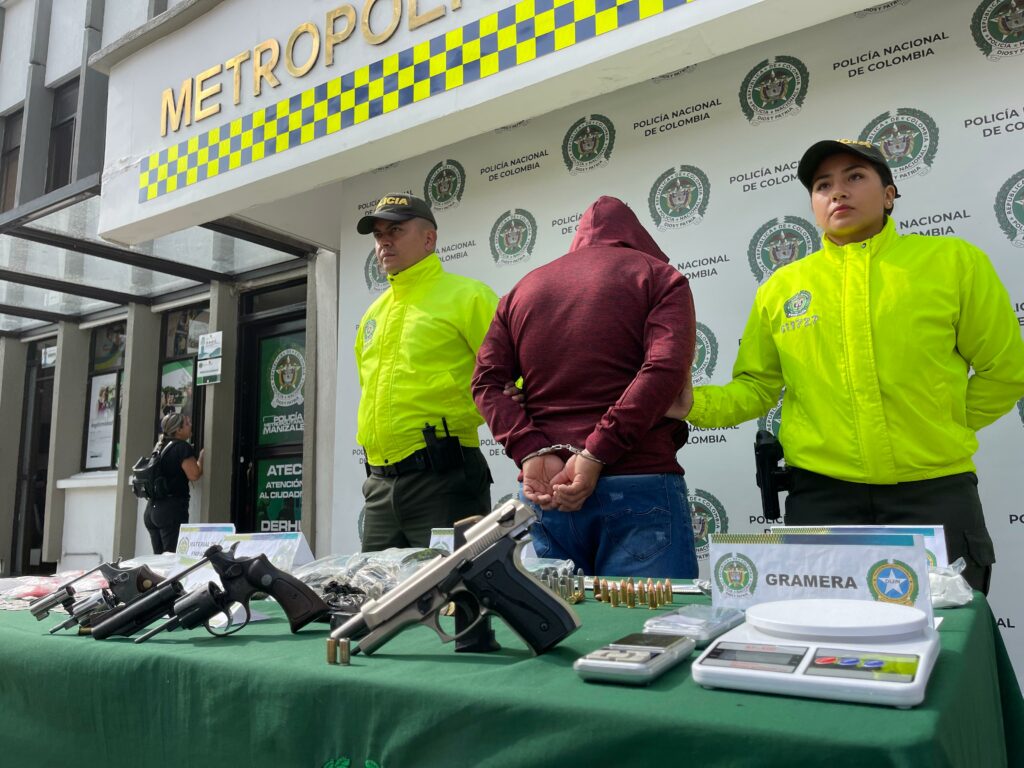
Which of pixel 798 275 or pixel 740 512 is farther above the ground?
pixel 798 275

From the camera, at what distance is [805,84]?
3.04 meters

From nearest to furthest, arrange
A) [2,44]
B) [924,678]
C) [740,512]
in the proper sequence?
[924,678], [740,512], [2,44]

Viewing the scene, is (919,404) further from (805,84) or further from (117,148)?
(117,148)

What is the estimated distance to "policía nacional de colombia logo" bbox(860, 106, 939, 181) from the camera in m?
2.74

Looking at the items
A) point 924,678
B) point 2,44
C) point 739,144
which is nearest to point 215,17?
point 739,144

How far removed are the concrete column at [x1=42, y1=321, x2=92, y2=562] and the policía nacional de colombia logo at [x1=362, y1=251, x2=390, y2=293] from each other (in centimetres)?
459

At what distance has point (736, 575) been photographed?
1.13 metres

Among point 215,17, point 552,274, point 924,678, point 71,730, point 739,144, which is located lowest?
point 71,730

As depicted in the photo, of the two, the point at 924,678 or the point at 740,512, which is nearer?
the point at 924,678

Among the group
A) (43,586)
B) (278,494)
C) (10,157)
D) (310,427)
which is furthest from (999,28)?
(10,157)

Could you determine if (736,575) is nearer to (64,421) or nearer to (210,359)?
(210,359)

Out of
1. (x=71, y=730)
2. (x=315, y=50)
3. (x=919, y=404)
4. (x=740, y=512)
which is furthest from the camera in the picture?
(x=315, y=50)

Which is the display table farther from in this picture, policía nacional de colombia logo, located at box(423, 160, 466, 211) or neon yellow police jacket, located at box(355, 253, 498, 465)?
policía nacional de colombia logo, located at box(423, 160, 466, 211)

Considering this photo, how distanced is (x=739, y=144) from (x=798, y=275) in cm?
149
